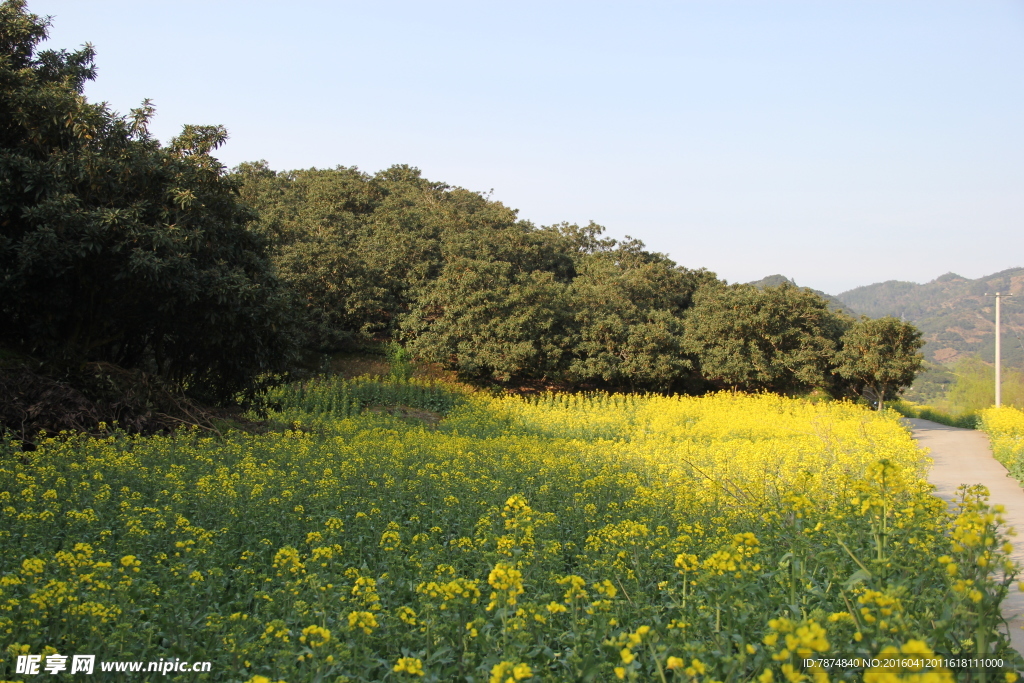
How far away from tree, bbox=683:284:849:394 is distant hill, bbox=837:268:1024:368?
257 feet

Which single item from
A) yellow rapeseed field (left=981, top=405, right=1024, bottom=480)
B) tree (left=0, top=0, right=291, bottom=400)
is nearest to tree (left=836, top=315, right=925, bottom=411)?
yellow rapeseed field (left=981, top=405, right=1024, bottom=480)

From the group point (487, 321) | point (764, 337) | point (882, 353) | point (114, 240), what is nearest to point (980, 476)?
point (114, 240)

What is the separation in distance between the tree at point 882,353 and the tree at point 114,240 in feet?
67.1

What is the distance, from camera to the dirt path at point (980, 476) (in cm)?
499

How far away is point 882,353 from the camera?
83.5ft

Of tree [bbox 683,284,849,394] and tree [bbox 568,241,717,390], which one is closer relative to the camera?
tree [bbox 568,241,717,390]

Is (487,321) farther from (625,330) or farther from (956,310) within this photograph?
(956,310)

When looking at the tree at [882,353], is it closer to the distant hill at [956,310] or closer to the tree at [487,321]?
the tree at [487,321]

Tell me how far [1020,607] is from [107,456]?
7.76 metres

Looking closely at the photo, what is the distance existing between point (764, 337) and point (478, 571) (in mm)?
23645

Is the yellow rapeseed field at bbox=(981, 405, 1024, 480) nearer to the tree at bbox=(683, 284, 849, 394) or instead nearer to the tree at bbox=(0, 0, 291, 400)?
the tree at bbox=(683, 284, 849, 394)

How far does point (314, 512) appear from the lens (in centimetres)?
518

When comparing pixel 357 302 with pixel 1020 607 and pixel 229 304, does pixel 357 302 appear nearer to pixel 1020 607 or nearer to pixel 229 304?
pixel 229 304

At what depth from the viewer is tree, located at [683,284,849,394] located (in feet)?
83.5
